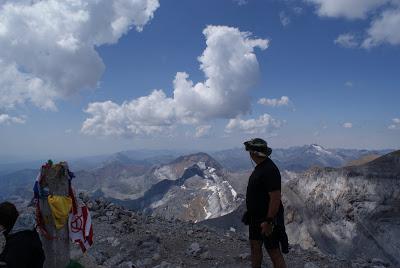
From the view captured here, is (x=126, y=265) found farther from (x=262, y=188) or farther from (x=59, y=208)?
(x=262, y=188)

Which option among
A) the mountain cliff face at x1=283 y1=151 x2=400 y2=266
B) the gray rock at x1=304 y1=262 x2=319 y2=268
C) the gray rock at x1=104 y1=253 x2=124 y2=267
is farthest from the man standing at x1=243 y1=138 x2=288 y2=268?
the mountain cliff face at x1=283 y1=151 x2=400 y2=266

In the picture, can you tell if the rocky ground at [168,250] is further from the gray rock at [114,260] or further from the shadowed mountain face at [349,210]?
the shadowed mountain face at [349,210]

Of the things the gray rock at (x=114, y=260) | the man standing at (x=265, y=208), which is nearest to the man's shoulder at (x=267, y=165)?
the man standing at (x=265, y=208)

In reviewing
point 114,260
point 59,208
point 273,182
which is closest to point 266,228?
point 273,182

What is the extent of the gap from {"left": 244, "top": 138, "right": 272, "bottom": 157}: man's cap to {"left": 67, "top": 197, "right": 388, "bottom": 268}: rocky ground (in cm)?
588

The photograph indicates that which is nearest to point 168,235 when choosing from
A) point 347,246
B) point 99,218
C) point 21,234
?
point 99,218

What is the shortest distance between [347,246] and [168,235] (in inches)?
1221

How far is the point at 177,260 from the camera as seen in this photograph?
1310cm

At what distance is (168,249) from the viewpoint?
14.1 meters

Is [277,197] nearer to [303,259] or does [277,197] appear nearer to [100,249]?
→ [303,259]

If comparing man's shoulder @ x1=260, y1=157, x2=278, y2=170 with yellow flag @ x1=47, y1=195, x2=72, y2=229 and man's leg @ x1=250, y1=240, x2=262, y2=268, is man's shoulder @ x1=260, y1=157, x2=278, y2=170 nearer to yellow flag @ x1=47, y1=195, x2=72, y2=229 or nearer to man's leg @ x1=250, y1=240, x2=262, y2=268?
man's leg @ x1=250, y1=240, x2=262, y2=268

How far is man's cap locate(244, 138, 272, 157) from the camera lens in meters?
7.95

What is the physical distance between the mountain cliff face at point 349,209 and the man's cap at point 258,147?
105ft

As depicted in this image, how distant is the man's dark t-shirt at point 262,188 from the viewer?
7637 millimetres
